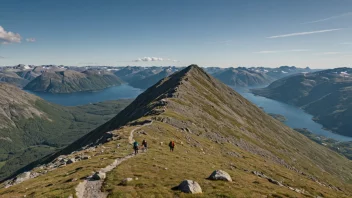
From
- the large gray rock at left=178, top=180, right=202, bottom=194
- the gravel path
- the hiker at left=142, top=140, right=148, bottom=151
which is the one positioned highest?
the large gray rock at left=178, top=180, right=202, bottom=194

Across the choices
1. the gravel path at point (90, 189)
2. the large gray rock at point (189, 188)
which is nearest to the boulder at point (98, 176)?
the gravel path at point (90, 189)

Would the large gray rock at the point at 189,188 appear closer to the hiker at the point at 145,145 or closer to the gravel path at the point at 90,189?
the gravel path at the point at 90,189

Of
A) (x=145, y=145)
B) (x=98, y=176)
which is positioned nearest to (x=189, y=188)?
Answer: (x=98, y=176)

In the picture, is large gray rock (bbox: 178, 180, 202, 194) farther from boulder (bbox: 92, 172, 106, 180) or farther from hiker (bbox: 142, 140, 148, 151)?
hiker (bbox: 142, 140, 148, 151)

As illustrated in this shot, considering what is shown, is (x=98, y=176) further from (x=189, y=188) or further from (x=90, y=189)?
(x=189, y=188)

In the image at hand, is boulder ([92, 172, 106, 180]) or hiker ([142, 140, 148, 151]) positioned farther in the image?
hiker ([142, 140, 148, 151])

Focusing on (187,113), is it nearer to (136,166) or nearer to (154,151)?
(154,151)

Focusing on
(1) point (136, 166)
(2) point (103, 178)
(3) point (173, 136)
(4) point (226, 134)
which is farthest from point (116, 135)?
(4) point (226, 134)

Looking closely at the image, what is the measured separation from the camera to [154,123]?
9750 cm

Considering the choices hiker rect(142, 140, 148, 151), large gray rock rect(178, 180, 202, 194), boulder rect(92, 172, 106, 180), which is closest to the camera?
large gray rock rect(178, 180, 202, 194)

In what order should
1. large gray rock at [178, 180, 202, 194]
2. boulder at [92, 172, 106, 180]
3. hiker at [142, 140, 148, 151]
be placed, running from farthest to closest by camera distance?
hiker at [142, 140, 148, 151]
boulder at [92, 172, 106, 180]
large gray rock at [178, 180, 202, 194]

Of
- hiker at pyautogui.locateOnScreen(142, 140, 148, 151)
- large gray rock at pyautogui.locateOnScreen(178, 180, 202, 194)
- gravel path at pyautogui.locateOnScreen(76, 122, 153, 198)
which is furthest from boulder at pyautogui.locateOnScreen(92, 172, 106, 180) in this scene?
hiker at pyautogui.locateOnScreen(142, 140, 148, 151)

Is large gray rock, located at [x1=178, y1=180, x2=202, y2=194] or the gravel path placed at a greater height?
large gray rock, located at [x1=178, y1=180, x2=202, y2=194]

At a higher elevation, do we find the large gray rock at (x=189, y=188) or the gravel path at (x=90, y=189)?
the large gray rock at (x=189, y=188)
